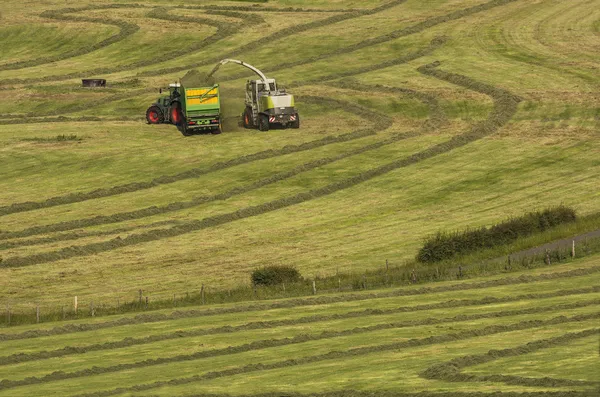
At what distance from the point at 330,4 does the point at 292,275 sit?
75477 millimetres

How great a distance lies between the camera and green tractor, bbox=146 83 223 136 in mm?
81250

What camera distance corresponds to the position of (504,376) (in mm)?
35906

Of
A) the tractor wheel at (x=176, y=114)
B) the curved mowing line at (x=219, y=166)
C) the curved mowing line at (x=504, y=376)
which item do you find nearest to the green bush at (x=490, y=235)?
the curved mowing line at (x=504, y=376)

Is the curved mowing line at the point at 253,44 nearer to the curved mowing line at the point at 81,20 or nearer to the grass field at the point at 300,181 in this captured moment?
the grass field at the point at 300,181

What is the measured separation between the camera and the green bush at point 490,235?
57625mm

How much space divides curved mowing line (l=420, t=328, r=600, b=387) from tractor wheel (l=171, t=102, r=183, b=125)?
49.3 m

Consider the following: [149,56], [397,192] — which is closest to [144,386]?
[397,192]

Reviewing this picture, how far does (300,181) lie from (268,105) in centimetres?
1128

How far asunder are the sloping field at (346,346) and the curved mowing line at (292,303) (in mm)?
77

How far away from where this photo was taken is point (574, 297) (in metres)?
48.6

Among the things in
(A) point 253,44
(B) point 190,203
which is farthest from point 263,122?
(A) point 253,44

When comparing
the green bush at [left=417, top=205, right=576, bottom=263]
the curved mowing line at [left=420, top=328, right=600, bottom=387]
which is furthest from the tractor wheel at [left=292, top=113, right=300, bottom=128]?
the curved mowing line at [left=420, top=328, right=600, bottom=387]

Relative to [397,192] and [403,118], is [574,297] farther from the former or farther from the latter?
[403,118]

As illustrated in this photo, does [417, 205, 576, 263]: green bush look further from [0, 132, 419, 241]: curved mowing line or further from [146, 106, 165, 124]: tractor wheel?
[146, 106, 165, 124]: tractor wheel
